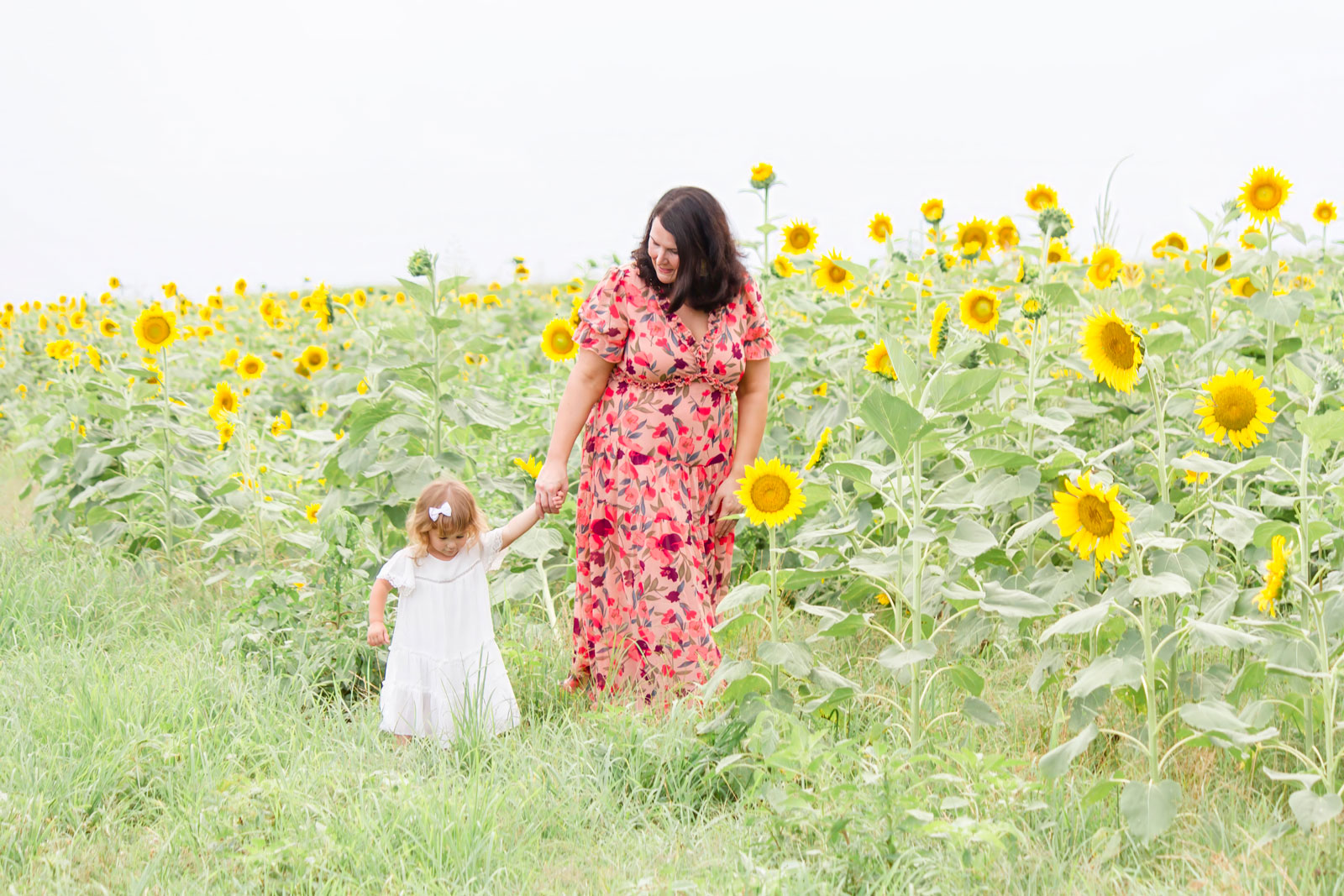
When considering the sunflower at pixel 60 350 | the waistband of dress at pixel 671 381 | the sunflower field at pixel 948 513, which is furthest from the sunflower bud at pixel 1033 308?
the sunflower at pixel 60 350

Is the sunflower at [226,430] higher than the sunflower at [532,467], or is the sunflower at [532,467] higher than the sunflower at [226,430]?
the sunflower at [226,430]

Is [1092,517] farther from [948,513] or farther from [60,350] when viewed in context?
[60,350]

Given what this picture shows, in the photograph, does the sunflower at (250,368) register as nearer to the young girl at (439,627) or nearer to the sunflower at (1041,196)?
the young girl at (439,627)

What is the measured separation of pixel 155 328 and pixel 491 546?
7.13 feet

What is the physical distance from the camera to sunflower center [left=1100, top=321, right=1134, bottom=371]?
241 centimetres

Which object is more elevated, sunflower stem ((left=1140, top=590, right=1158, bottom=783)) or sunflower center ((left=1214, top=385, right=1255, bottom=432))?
sunflower center ((left=1214, top=385, right=1255, bottom=432))

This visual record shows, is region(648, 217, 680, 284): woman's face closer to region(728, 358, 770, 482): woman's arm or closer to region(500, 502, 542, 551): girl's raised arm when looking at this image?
region(728, 358, 770, 482): woman's arm

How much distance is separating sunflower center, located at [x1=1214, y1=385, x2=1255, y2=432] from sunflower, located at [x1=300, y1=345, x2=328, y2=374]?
3317 millimetres

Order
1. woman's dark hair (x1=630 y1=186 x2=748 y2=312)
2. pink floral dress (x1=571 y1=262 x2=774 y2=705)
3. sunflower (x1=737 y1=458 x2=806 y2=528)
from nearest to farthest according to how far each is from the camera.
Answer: sunflower (x1=737 y1=458 x2=806 y2=528) < woman's dark hair (x1=630 y1=186 x2=748 y2=312) < pink floral dress (x1=571 y1=262 x2=774 y2=705)

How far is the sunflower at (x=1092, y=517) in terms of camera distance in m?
2.22

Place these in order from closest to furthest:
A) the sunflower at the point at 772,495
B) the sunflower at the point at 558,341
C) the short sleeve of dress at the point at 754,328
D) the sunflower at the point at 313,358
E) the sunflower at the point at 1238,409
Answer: the sunflower at the point at 1238,409
the sunflower at the point at 772,495
the short sleeve of dress at the point at 754,328
the sunflower at the point at 558,341
the sunflower at the point at 313,358

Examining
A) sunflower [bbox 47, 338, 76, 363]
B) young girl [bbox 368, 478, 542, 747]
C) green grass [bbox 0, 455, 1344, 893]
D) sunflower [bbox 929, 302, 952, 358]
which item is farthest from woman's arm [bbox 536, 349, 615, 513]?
sunflower [bbox 47, 338, 76, 363]

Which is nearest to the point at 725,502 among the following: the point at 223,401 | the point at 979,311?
the point at 979,311

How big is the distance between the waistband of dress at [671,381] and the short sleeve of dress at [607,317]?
55mm
